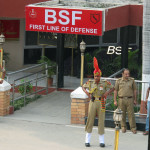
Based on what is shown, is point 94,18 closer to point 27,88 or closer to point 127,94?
point 127,94

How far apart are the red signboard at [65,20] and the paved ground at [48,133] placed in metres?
2.46

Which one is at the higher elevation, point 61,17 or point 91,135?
point 61,17

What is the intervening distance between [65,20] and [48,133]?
373 cm

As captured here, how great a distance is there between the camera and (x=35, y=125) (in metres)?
15.9

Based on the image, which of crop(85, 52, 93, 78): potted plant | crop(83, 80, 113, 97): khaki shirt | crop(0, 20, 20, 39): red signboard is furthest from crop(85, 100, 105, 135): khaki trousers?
crop(0, 20, 20, 39): red signboard

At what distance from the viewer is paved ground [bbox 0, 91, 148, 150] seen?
13.8 meters

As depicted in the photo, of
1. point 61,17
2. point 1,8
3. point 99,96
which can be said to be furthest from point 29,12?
point 99,96

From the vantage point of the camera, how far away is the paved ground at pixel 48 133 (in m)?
13.8

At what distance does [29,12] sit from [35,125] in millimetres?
3641

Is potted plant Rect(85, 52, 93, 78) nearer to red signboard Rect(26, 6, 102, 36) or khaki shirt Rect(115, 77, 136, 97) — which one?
red signboard Rect(26, 6, 102, 36)

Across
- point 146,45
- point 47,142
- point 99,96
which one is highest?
point 146,45

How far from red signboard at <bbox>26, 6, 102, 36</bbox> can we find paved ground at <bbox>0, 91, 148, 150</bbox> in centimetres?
246

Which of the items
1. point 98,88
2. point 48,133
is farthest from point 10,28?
point 98,88

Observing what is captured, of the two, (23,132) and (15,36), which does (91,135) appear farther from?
(15,36)
